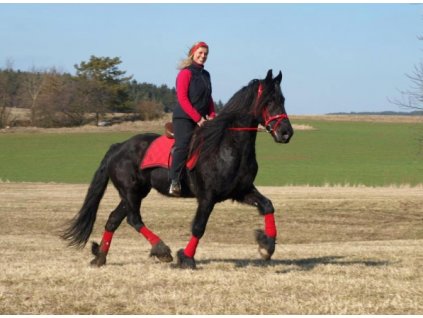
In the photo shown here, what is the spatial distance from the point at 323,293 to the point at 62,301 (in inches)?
112

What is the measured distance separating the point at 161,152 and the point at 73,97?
8840cm

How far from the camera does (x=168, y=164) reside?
34.8ft

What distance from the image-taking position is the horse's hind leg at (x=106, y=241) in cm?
1120

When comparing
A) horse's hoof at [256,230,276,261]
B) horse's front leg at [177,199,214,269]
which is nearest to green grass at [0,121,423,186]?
horse's hoof at [256,230,276,261]

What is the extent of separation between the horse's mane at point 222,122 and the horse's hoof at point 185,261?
1.42 m

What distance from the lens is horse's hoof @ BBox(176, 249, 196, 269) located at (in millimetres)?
10125

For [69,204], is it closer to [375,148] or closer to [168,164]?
[168,164]

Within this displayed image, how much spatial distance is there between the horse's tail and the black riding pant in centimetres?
172

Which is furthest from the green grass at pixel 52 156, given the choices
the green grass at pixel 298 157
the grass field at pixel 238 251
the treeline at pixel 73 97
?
the treeline at pixel 73 97

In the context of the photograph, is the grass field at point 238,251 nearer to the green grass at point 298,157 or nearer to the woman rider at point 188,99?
the green grass at point 298,157

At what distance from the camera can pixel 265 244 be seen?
394 inches

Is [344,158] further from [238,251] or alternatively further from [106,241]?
[106,241]

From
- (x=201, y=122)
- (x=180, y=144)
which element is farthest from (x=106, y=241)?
(x=201, y=122)

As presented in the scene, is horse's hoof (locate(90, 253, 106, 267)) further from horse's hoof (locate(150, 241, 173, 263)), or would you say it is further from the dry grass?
horse's hoof (locate(150, 241, 173, 263))
